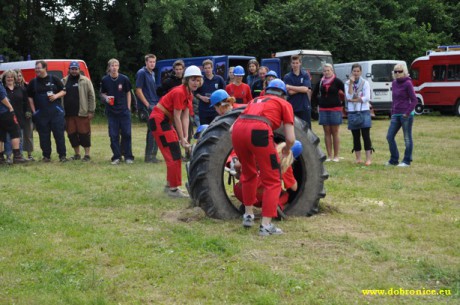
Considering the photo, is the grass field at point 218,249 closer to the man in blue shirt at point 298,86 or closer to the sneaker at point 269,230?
the sneaker at point 269,230

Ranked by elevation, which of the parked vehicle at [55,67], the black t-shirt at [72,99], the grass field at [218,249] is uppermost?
the parked vehicle at [55,67]

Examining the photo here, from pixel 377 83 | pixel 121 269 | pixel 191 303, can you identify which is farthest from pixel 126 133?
pixel 377 83

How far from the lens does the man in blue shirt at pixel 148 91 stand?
38.1ft

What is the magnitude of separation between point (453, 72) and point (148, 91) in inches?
704

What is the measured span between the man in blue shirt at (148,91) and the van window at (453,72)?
1767 centimetres

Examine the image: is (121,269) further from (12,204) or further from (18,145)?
(18,145)

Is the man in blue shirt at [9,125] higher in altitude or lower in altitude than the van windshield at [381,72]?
lower

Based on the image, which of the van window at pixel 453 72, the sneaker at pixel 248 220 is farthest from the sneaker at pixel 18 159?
the van window at pixel 453 72

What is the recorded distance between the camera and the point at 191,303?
4406mm

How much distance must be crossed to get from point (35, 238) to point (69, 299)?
1819 mm

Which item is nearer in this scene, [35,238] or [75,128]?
[35,238]

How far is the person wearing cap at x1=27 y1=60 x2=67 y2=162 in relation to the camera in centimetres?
1218

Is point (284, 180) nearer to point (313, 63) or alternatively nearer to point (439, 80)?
point (313, 63)

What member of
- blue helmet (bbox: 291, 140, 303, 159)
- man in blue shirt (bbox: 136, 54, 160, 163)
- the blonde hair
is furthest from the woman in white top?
the blonde hair
